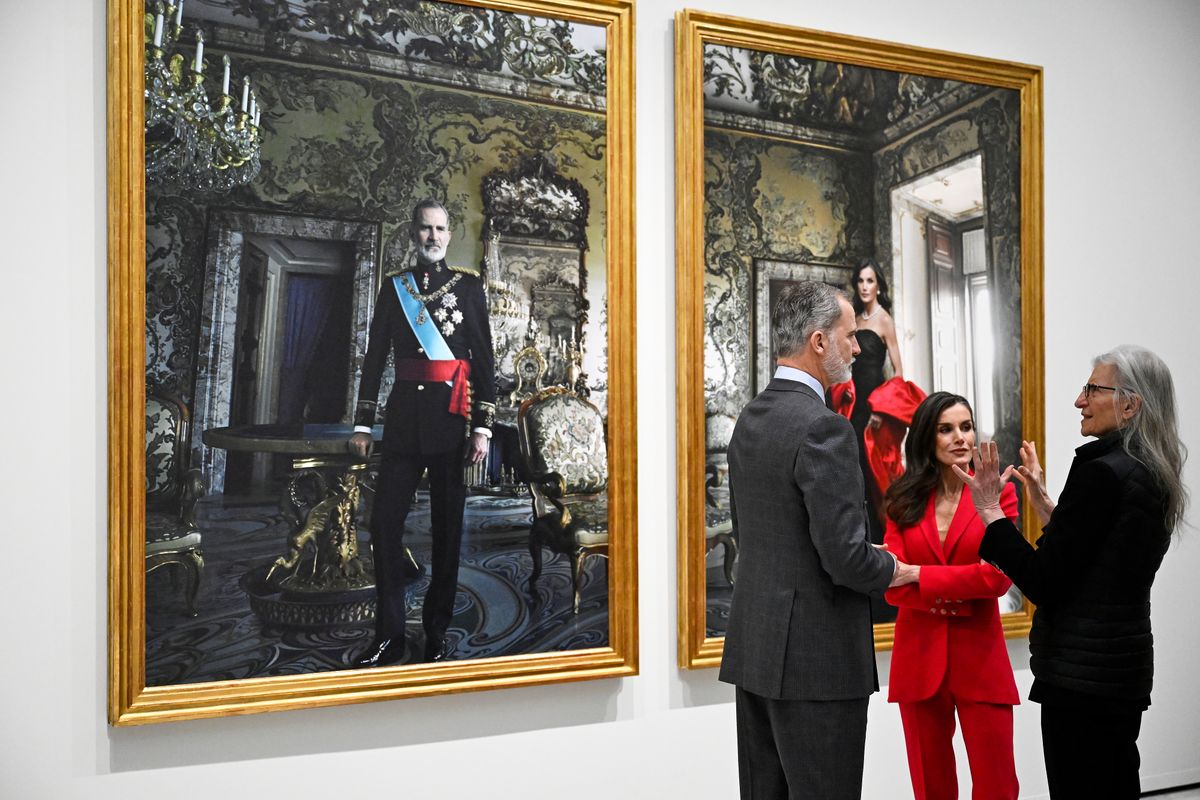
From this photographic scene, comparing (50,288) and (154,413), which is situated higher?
(50,288)

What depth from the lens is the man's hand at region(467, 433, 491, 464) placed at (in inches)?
141

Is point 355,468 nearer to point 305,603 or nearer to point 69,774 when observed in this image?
point 305,603

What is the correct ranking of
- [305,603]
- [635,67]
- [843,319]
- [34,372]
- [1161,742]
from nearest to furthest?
1. [843,319]
2. [34,372]
3. [305,603]
4. [635,67]
5. [1161,742]

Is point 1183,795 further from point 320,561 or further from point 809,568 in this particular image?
point 320,561

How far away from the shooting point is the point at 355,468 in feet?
11.2

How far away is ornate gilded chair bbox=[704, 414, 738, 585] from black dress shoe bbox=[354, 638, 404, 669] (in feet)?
4.02

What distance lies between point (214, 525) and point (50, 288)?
0.91 meters

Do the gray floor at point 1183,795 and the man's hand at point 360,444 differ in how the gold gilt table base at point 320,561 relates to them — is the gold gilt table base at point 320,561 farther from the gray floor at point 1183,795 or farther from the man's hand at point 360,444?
the gray floor at point 1183,795

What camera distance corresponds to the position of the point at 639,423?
3.82m

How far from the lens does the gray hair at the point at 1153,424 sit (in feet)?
9.35

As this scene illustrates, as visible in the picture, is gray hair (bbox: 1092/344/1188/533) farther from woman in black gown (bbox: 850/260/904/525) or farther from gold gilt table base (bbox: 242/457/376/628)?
gold gilt table base (bbox: 242/457/376/628)

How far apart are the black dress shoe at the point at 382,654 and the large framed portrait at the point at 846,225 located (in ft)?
3.55

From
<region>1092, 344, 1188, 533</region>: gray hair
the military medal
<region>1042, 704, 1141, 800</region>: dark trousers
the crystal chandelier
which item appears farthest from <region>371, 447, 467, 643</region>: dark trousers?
<region>1092, 344, 1188, 533</region>: gray hair

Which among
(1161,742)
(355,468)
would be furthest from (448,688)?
(1161,742)
